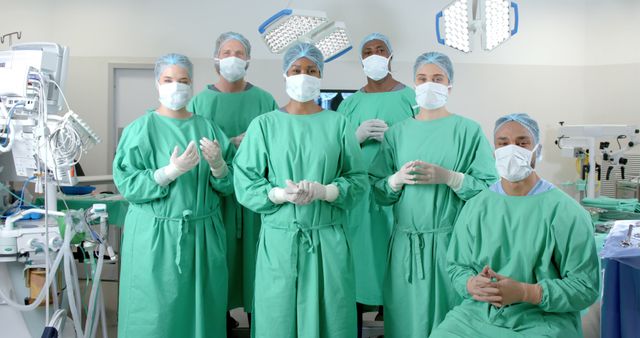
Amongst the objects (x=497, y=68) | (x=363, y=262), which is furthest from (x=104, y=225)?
(x=497, y=68)

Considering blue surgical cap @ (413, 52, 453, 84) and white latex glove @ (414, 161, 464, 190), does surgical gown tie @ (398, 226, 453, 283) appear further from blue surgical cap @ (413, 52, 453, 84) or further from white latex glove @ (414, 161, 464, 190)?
blue surgical cap @ (413, 52, 453, 84)

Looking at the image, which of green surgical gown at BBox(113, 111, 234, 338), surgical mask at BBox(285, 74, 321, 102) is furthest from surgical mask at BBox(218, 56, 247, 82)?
surgical mask at BBox(285, 74, 321, 102)

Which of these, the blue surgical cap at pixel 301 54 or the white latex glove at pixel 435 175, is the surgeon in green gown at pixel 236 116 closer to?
the blue surgical cap at pixel 301 54

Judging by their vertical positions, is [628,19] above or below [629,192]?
Answer: above

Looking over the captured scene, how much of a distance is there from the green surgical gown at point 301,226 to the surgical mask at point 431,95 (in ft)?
1.16

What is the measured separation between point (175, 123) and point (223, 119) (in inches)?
17.4

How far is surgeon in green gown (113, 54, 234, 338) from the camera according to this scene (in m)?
2.29

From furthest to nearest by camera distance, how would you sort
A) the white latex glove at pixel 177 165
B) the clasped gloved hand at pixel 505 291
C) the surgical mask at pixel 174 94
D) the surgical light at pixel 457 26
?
the surgical light at pixel 457 26, the surgical mask at pixel 174 94, the white latex glove at pixel 177 165, the clasped gloved hand at pixel 505 291

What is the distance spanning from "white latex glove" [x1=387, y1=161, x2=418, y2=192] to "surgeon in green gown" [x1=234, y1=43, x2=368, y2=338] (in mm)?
127

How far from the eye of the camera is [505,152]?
1.97 m

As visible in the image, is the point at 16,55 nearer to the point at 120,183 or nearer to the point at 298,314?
the point at 120,183

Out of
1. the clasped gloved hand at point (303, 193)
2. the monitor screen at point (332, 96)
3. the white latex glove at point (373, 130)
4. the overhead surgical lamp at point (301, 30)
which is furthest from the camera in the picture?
the monitor screen at point (332, 96)

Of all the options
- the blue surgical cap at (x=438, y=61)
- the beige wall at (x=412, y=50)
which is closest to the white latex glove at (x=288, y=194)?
the blue surgical cap at (x=438, y=61)

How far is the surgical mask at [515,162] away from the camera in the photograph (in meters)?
1.95
